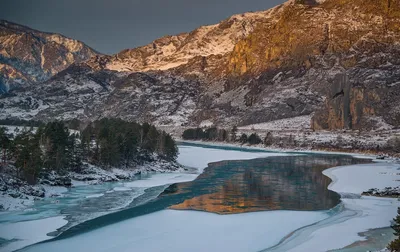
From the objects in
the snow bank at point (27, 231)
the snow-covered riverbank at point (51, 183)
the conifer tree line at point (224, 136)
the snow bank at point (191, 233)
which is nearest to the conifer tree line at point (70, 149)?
the snow-covered riverbank at point (51, 183)

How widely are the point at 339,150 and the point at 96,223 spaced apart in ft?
374

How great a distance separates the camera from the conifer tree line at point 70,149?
39875 mm

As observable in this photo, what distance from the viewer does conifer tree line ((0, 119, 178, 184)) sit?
3988 centimetres

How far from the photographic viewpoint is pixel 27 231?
24.8 meters

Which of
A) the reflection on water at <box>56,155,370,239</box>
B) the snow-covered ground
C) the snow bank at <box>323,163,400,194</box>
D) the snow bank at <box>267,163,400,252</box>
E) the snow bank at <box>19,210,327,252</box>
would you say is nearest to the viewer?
the snow bank at <box>19,210,327,252</box>

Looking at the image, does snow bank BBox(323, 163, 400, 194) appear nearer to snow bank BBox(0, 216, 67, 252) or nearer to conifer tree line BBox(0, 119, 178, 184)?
snow bank BBox(0, 216, 67, 252)

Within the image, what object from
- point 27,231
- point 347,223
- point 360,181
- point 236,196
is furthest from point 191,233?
point 360,181

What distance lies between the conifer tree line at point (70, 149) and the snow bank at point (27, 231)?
42.6 ft

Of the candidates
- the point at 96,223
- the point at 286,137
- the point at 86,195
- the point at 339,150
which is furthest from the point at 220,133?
the point at 96,223

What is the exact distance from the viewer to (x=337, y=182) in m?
50.4

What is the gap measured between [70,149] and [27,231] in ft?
87.2

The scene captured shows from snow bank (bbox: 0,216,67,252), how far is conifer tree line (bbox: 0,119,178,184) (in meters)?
13.0

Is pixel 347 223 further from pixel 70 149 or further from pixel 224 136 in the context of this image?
pixel 224 136

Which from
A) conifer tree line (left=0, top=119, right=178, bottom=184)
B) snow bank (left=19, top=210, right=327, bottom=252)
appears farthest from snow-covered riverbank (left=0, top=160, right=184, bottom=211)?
snow bank (left=19, top=210, right=327, bottom=252)
